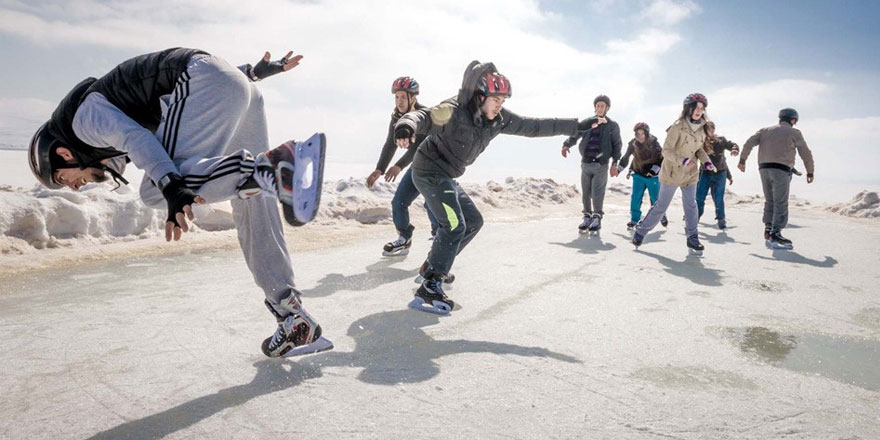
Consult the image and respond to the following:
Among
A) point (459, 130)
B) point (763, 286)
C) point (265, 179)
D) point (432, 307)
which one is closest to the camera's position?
point (265, 179)

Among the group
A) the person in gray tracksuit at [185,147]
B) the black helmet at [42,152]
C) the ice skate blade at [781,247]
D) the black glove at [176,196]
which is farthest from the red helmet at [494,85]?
the ice skate blade at [781,247]

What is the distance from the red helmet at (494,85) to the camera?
3846mm

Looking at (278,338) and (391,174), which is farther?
(391,174)

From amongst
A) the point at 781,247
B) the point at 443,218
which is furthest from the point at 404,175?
the point at 781,247

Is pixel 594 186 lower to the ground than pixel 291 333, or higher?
higher

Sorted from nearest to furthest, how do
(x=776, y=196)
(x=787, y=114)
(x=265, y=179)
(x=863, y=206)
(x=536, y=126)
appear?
1. (x=265, y=179)
2. (x=536, y=126)
3. (x=776, y=196)
4. (x=787, y=114)
5. (x=863, y=206)

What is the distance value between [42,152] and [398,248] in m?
3.90

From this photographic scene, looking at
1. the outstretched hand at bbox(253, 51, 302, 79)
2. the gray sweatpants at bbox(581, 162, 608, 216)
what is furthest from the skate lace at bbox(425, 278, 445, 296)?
the gray sweatpants at bbox(581, 162, 608, 216)

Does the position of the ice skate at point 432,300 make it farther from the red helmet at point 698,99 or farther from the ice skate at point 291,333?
the red helmet at point 698,99

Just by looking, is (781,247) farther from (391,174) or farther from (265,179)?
(265,179)

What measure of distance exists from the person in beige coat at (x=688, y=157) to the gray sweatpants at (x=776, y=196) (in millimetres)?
1705

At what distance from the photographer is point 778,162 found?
7379mm

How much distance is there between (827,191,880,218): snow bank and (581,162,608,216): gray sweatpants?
8879mm

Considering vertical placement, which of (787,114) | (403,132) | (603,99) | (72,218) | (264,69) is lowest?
(72,218)
